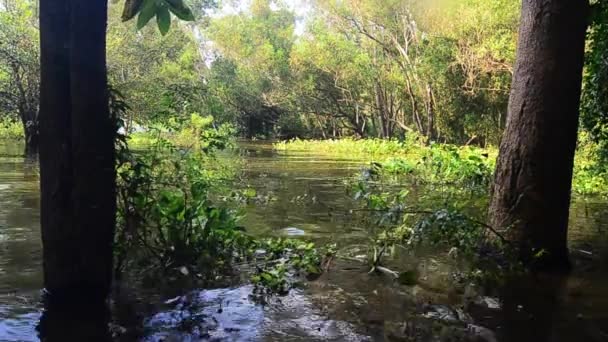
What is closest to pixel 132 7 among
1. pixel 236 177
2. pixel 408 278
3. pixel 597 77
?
pixel 408 278

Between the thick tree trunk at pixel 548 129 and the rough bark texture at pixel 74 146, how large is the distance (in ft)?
10.7

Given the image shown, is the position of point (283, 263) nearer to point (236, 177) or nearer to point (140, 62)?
point (236, 177)

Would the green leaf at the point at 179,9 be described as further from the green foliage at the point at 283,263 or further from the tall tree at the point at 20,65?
the tall tree at the point at 20,65

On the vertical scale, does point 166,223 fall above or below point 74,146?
below

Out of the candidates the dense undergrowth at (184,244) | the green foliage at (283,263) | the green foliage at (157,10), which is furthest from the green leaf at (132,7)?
the green foliage at (283,263)

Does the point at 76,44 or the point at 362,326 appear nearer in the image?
the point at 76,44

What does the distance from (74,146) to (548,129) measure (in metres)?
3.58

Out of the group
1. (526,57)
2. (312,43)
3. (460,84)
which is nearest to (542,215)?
(526,57)

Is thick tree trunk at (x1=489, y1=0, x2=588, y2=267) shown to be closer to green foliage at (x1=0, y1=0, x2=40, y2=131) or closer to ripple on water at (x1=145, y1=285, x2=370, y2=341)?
ripple on water at (x1=145, y1=285, x2=370, y2=341)

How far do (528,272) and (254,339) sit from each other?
247 centimetres

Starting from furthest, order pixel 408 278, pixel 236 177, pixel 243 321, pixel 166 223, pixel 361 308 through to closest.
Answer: pixel 236 177 < pixel 166 223 < pixel 408 278 < pixel 361 308 < pixel 243 321

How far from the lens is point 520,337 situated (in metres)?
3.19

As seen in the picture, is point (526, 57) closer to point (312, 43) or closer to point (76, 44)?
point (76, 44)

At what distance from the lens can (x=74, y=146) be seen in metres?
3.16
